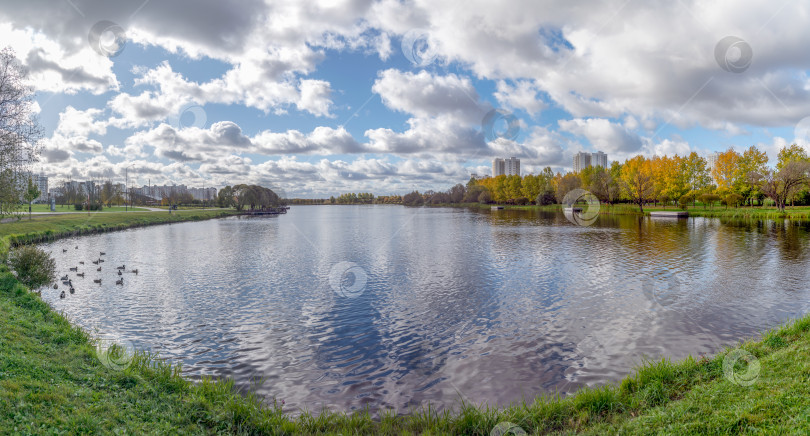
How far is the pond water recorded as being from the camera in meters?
11.5

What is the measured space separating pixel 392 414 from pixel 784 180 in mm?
90665

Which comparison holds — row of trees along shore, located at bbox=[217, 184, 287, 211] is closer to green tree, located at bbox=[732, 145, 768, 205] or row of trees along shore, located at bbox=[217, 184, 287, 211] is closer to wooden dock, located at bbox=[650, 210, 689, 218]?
wooden dock, located at bbox=[650, 210, 689, 218]

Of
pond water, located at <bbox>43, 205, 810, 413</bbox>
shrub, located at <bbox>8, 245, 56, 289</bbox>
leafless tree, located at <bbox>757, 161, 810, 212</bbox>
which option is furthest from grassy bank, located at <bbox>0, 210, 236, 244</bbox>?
leafless tree, located at <bbox>757, 161, 810, 212</bbox>

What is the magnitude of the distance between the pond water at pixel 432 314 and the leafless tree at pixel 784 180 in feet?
153

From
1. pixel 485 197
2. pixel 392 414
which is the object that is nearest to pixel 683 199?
pixel 485 197

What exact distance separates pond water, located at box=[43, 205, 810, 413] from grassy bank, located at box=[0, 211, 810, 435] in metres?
1.57

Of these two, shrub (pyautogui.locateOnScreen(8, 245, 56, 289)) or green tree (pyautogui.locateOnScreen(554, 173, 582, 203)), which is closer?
shrub (pyautogui.locateOnScreen(8, 245, 56, 289))

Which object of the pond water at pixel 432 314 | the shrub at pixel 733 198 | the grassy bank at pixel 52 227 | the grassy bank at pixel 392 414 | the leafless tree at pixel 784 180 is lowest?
the pond water at pixel 432 314

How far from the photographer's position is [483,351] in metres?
13.3

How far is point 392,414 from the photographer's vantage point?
9516 millimetres

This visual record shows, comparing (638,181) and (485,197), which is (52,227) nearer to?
(638,181)

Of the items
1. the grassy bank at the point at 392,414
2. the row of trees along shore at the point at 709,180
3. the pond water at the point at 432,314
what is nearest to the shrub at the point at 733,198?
the row of trees along shore at the point at 709,180

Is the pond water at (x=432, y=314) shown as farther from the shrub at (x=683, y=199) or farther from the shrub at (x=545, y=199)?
the shrub at (x=545, y=199)

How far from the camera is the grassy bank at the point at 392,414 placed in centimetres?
664
